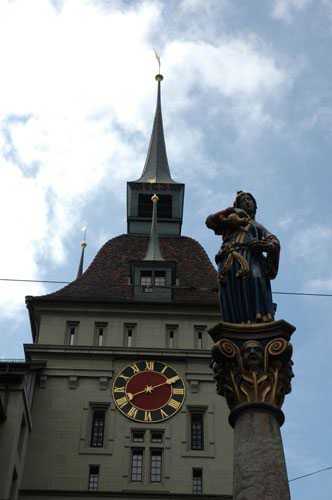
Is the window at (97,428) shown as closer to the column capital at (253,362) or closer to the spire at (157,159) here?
the spire at (157,159)

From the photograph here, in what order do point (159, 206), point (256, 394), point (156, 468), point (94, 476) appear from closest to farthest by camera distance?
point (256, 394) → point (94, 476) → point (156, 468) → point (159, 206)

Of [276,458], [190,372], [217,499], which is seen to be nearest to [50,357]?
[190,372]

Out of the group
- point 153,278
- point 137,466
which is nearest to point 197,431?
point 137,466

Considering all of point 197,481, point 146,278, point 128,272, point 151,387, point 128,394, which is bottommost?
point 197,481

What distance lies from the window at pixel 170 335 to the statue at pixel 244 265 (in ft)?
77.1

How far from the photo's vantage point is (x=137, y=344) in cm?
3628

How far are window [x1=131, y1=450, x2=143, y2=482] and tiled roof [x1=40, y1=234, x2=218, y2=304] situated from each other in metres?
7.65

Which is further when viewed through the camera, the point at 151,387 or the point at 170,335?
the point at 170,335

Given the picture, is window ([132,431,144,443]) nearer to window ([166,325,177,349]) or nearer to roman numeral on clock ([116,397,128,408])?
roman numeral on clock ([116,397,128,408])

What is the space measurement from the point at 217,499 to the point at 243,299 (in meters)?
20.5

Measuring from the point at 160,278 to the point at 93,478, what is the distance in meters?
11.3

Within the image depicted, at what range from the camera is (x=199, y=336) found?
3688 centimetres

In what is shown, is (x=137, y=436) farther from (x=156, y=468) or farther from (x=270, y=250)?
(x=270, y=250)

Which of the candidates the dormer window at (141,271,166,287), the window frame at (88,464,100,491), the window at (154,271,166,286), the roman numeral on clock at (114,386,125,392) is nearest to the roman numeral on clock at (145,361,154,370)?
the roman numeral on clock at (114,386,125,392)
